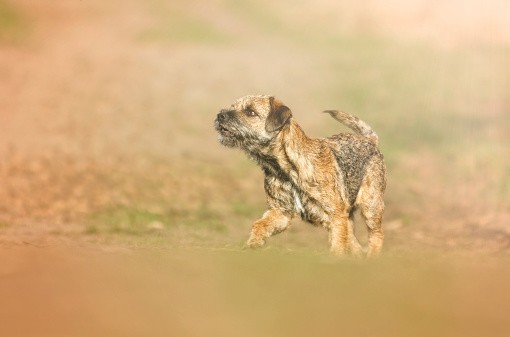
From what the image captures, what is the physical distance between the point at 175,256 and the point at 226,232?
23.2 feet

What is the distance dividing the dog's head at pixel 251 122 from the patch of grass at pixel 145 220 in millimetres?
2822

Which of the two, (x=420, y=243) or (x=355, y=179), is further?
(x=420, y=243)

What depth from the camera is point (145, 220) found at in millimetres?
13000

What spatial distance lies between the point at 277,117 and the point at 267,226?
1.19 meters

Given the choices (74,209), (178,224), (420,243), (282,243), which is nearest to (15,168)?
(74,209)

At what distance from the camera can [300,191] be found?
30.6 ft

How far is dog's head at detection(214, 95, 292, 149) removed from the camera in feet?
29.9

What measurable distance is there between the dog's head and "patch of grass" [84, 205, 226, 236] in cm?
282

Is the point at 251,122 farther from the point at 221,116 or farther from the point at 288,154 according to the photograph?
the point at 288,154

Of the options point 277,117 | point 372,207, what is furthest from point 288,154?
point 372,207

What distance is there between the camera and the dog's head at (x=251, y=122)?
912 cm

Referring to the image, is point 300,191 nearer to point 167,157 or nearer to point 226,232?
point 226,232

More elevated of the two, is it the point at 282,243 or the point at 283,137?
the point at 283,137

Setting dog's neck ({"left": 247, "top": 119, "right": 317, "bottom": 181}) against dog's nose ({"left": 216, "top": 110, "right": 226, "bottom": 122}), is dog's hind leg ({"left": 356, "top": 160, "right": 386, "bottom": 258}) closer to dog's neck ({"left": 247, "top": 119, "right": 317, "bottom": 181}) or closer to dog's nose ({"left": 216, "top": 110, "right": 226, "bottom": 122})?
dog's neck ({"left": 247, "top": 119, "right": 317, "bottom": 181})
